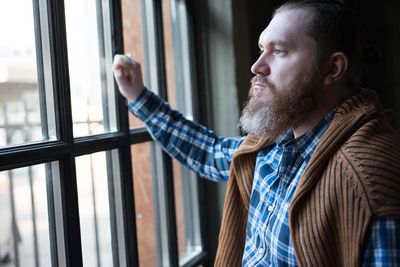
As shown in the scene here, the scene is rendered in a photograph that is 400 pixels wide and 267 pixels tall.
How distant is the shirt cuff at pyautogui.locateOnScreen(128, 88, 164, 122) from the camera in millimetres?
1377

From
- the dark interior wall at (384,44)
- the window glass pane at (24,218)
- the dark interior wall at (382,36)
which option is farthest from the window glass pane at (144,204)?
the dark interior wall at (384,44)

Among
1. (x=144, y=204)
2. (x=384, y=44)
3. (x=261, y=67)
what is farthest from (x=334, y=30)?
(x=384, y=44)

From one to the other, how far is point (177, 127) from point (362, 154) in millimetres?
588

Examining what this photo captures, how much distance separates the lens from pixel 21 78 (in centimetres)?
108

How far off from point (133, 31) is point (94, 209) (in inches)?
21.2

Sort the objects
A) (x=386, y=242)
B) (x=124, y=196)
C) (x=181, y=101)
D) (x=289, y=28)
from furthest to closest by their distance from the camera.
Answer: (x=181, y=101) → (x=124, y=196) → (x=289, y=28) → (x=386, y=242)

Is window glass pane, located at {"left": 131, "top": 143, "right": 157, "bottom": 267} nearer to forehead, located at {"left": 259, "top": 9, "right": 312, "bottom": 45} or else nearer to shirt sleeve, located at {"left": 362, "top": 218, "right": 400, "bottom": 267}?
forehead, located at {"left": 259, "top": 9, "right": 312, "bottom": 45}

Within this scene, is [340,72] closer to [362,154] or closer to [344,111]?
[344,111]

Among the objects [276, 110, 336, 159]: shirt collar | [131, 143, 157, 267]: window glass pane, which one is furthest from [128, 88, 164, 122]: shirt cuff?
[276, 110, 336, 159]: shirt collar

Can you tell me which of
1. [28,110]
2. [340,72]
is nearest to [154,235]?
[28,110]

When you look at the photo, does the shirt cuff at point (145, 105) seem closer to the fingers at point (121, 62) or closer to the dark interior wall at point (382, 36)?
the fingers at point (121, 62)

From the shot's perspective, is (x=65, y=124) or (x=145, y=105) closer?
(x=65, y=124)

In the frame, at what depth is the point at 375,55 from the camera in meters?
A: 1.30

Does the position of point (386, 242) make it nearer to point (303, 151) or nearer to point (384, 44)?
point (303, 151)
